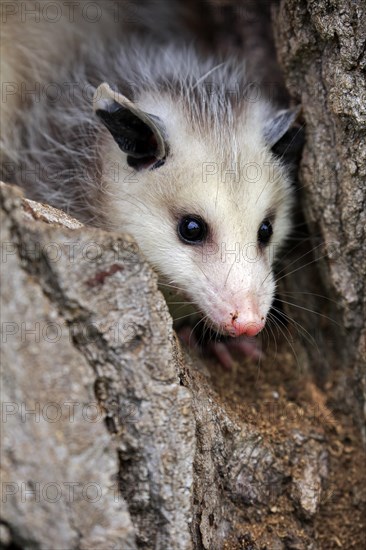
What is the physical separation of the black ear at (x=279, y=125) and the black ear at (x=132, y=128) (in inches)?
15.6

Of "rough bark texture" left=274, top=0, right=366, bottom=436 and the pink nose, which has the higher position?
"rough bark texture" left=274, top=0, right=366, bottom=436

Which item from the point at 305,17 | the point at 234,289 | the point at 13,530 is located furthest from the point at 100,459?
the point at 305,17

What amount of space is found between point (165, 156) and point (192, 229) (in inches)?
10.0

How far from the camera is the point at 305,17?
2.08m

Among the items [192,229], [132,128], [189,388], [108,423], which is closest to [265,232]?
[192,229]

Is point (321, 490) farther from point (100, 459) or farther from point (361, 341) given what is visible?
point (100, 459)

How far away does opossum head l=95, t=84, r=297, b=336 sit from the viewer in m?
2.04

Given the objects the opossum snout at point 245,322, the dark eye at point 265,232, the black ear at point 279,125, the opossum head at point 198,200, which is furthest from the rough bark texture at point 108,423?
the black ear at point 279,125

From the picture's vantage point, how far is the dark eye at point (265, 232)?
2275mm

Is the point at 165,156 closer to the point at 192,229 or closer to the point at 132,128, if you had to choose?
the point at 132,128

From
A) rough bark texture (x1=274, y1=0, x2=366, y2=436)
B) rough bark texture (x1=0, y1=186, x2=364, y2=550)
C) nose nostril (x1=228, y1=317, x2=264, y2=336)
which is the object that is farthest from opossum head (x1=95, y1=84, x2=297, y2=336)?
rough bark texture (x1=0, y1=186, x2=364, y2=550)

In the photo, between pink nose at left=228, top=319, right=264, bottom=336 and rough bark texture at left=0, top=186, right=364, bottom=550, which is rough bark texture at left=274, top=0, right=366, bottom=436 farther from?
rough bark texture at left=0, top=186, right=364, bottom=550

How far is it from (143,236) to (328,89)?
707 mm

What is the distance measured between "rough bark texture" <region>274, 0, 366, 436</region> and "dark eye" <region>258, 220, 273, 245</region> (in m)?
0.14
